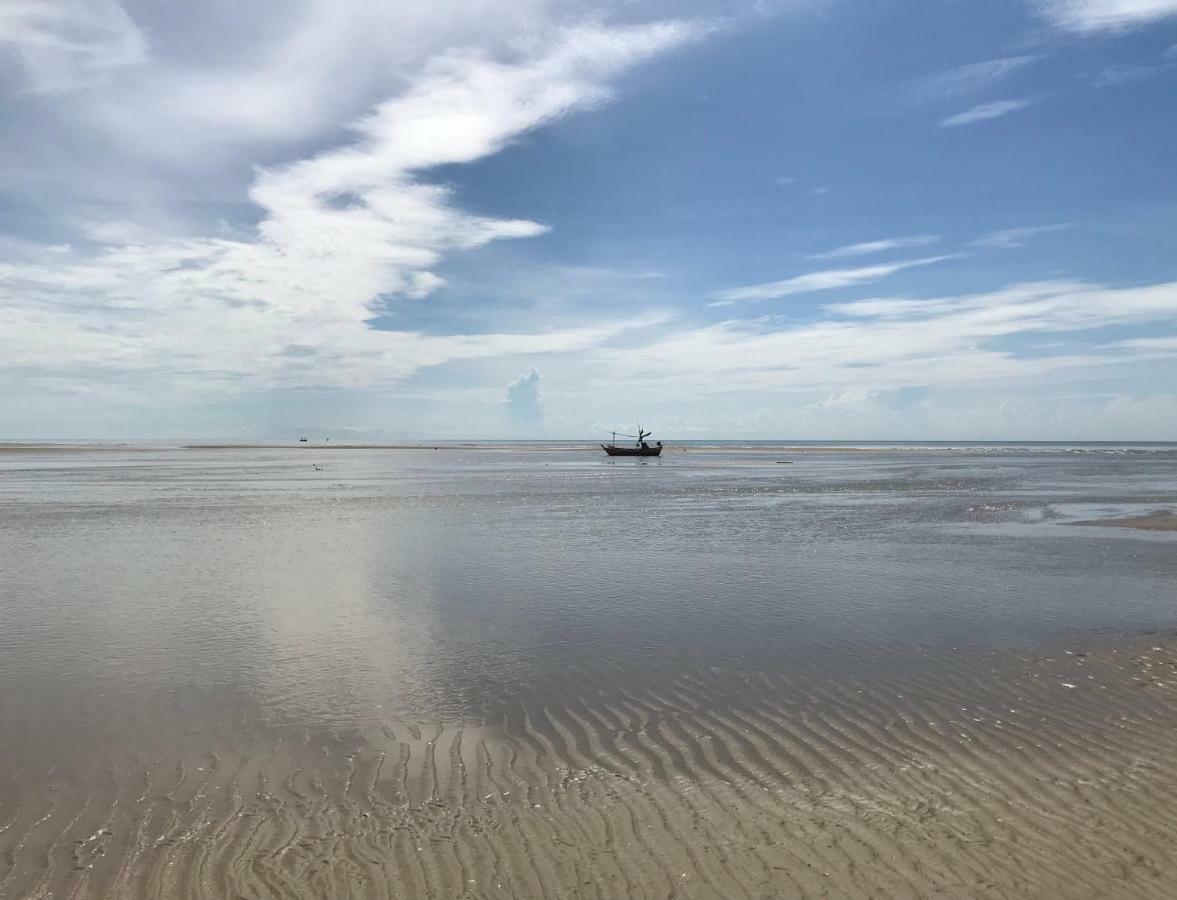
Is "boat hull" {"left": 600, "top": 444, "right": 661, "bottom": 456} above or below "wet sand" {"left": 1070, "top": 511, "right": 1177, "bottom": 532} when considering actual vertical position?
above

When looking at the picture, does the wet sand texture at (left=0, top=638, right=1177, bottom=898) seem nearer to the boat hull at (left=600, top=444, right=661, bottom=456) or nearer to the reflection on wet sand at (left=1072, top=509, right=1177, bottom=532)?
the reflection on wet sand at (left=1072, top=509, right=1177, bottom=532)

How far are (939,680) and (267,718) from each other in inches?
368

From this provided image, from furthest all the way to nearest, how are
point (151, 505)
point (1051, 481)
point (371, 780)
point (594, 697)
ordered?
1. point (1051, 481)
2. point (151, 505)
3. point (594, 697)
4. point (371, 780)

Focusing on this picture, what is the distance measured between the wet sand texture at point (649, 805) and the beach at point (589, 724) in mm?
36

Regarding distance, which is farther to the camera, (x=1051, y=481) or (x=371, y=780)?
(x=1051, y=481)

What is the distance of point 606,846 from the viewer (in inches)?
257

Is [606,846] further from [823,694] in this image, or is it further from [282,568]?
[282,568]

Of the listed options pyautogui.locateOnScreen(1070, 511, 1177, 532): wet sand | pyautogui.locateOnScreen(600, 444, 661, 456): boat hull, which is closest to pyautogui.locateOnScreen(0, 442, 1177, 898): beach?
pyautogui.locateOnScreen(1070, 511, 1177, 532): wet sand

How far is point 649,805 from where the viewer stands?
23.7ft

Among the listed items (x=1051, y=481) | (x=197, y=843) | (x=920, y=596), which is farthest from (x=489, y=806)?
(x=1051, y=481)

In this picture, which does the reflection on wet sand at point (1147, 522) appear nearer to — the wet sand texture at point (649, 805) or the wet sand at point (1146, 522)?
the wet sand at point (1146, 522)

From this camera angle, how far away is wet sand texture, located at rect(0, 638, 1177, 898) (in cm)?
606

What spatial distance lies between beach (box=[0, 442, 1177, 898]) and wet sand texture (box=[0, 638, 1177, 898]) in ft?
0.12

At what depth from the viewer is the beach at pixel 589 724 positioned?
628 cm
